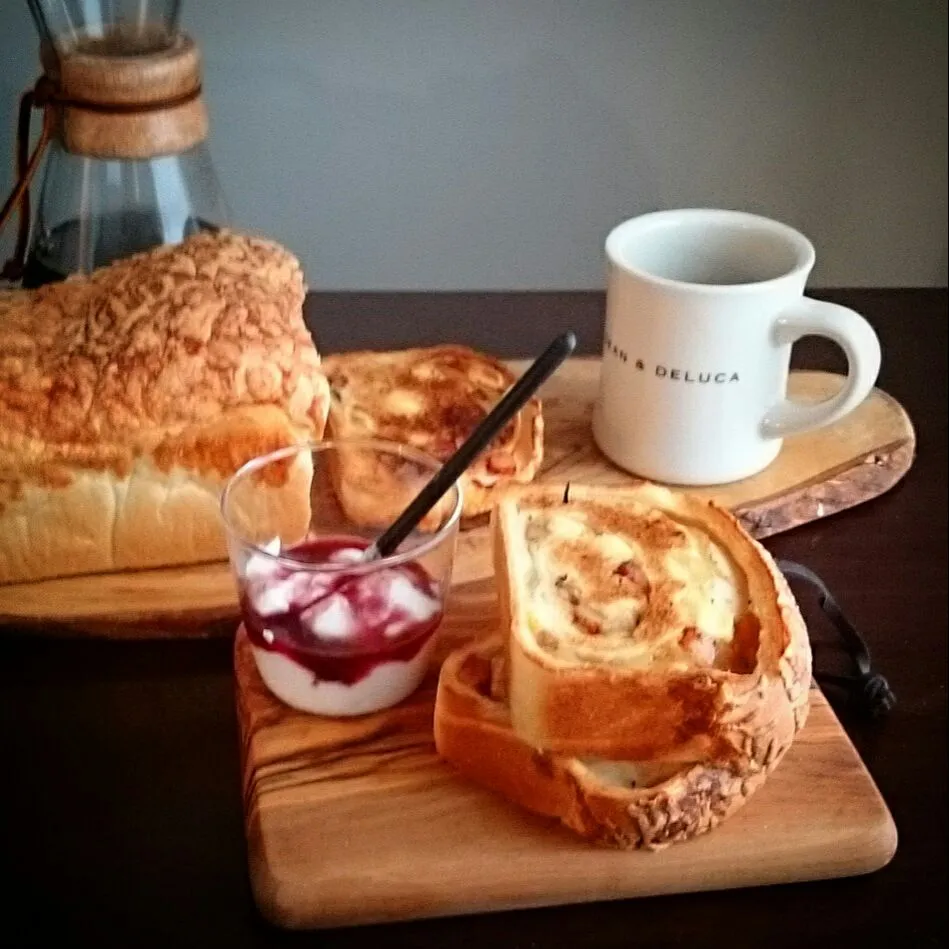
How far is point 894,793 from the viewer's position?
2.81 feet

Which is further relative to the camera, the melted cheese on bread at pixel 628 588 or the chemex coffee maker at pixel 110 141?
the chemex coffee maker at pixel 110 141

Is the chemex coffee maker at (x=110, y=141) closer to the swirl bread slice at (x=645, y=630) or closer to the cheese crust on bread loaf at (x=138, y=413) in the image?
the cheese crust on bread loaf at (x=138, y=413)

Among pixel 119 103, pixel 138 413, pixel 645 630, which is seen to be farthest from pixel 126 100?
pixel 645 630

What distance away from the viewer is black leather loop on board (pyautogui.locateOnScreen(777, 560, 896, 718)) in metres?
0.92

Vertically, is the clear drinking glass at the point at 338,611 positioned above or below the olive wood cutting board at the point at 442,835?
above

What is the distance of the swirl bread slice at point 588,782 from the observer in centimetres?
77

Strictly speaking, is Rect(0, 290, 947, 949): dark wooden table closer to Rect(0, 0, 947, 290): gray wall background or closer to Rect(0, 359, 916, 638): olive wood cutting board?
Rect(0, 359, 916, 638): olive wood cutting board

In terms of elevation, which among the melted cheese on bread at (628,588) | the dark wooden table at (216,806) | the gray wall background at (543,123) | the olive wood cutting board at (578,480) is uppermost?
the gray wall background at (543,123)

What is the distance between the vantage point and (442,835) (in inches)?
31.1

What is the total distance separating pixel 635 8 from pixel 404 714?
0.94m

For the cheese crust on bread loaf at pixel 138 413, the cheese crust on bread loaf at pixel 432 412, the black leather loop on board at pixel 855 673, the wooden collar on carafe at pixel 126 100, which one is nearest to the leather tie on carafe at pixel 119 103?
the wooden collar on carafe at pixel 126 100

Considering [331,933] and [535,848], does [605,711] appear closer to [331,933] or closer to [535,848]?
[535,848]

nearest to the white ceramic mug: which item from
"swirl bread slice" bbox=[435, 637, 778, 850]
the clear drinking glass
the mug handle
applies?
the mug handle

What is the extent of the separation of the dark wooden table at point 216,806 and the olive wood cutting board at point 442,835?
16 mm
